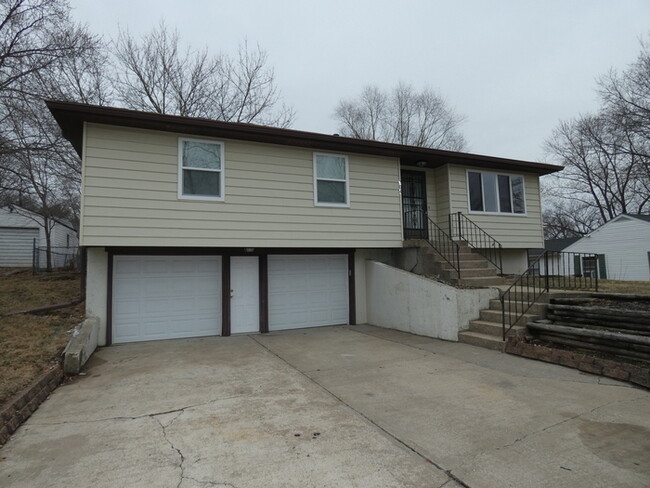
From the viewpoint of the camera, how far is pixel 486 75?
19.3 m

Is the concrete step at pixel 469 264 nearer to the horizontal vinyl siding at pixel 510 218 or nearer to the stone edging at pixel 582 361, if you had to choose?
the horizontal vinyl siding at pixel 510 218

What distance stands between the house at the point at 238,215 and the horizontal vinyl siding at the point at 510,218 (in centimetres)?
6

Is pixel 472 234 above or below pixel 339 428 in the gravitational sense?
above

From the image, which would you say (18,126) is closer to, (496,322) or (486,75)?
(496,322)

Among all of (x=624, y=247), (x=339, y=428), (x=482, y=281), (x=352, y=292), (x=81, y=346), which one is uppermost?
(x=624, y=247)

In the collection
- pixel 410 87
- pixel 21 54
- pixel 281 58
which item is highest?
pixel 410 87

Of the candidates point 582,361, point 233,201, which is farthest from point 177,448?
point 233,201

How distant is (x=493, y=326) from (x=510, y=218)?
5.86 metres

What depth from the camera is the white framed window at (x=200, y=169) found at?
8.01m

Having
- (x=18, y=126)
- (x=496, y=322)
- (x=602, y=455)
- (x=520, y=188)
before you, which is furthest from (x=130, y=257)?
(x=520, y=188)

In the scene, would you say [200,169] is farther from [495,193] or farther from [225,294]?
[495,193]

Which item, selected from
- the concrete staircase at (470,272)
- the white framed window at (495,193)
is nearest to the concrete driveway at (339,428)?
the concrete staircase at (470,272)

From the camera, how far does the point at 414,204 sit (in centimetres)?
1136

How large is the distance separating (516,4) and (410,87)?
19227mm
